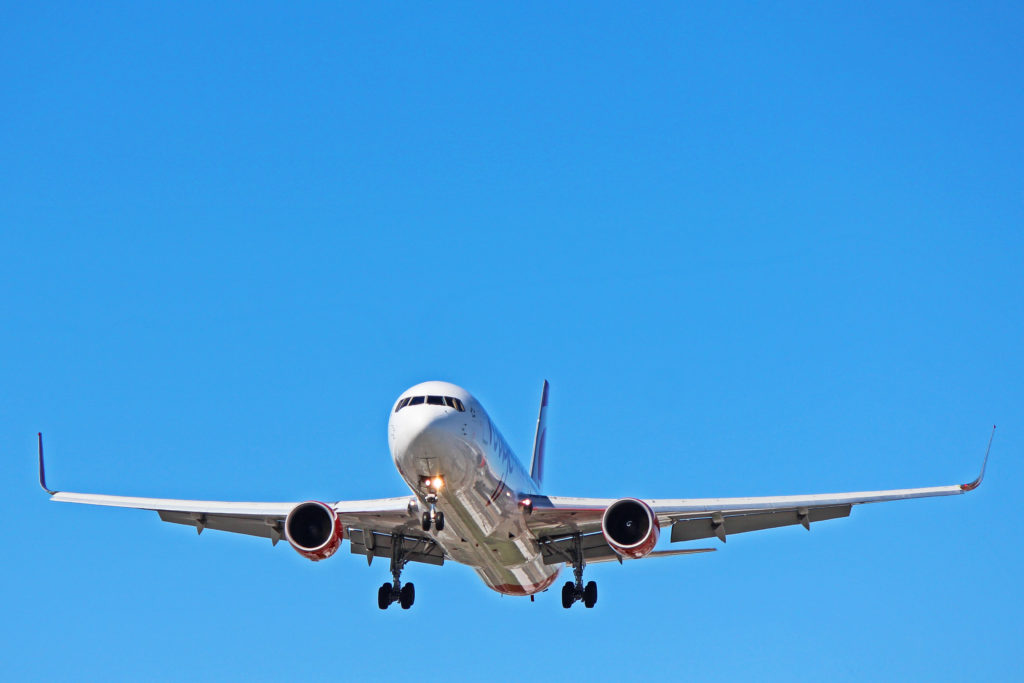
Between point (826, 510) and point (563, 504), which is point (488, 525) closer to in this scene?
point (563, 504)

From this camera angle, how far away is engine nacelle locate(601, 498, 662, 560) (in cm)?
2908

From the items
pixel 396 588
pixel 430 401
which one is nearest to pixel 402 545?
pixel 396 588

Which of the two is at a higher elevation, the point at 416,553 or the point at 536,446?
the point at 536,446

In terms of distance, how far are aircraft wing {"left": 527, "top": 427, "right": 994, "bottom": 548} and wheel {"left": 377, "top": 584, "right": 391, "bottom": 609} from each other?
4373 mm

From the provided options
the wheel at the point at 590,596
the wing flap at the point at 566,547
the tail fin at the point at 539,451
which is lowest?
the wheel at the point at 590,596

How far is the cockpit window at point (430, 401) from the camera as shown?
1008 inches

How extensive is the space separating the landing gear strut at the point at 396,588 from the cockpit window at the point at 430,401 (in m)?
8.03

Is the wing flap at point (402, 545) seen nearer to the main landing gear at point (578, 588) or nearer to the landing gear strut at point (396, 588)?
the landing gear strut at point (396, 588)

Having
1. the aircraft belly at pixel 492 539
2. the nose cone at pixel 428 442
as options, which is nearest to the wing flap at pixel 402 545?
the aircraft belly at pixel 492 539

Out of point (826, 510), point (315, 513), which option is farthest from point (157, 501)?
point (826, 510)

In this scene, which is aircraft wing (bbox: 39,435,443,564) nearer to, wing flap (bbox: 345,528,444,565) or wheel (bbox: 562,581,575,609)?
wing flap (bbox: 345,528,444,565)

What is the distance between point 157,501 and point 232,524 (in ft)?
7.21

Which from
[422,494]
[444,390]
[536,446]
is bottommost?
[422,494]

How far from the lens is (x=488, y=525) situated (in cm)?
2869
